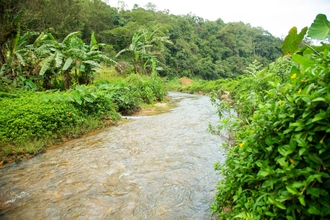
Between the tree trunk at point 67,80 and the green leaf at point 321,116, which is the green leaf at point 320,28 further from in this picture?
the tree trunk at point 67,80

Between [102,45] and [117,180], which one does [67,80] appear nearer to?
[102,45]

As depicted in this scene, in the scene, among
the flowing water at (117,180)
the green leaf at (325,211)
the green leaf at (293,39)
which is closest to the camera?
the green leaf at (325,211)

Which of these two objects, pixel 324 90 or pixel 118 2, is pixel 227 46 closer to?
pixel 118 2

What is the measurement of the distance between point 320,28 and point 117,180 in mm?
3372

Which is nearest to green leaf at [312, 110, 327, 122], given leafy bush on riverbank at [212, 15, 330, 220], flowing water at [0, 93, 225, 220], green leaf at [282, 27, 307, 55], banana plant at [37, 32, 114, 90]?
leafy bush on riverbank at [212, 15, 330, 220]

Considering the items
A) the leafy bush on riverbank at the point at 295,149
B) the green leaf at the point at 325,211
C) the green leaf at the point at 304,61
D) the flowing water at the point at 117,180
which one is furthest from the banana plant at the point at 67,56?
the green leaf at the point at 325,211

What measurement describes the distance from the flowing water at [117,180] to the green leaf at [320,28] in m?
2.17

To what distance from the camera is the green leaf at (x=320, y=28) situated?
1680mm

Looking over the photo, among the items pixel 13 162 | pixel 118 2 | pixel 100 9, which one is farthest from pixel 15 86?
pixel 118 2

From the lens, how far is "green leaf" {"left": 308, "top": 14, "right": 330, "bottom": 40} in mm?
1680

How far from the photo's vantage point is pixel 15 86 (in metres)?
8.31

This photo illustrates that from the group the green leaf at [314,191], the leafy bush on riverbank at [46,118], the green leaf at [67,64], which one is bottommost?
the leafy bush on riverbank at [46,118]

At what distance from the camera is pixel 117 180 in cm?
366

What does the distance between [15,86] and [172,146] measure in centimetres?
694
